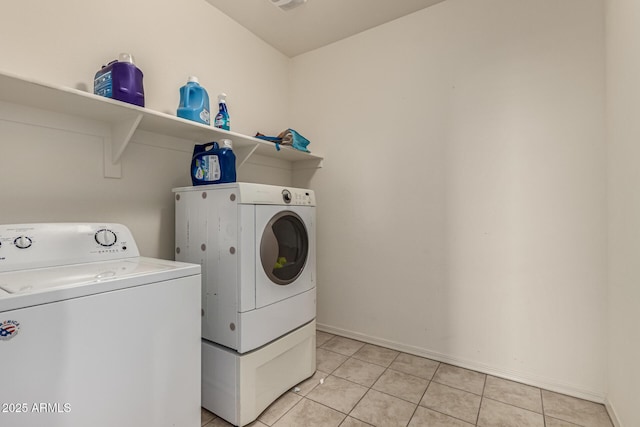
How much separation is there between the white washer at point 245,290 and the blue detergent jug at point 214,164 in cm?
14

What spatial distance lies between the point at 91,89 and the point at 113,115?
22 centimetres

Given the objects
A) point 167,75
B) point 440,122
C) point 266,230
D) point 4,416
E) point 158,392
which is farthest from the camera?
point 440,122

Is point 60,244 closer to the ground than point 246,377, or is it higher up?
higher up

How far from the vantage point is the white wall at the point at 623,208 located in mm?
1198

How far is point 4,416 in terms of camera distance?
2.29 feet

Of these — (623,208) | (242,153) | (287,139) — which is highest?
(287,139)

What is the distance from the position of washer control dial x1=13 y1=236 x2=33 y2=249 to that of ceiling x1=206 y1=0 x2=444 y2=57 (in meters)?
1.92

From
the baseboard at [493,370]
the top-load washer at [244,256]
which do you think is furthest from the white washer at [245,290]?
the baseboard at [493,370]

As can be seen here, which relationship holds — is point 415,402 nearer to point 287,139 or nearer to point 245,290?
point 245,290

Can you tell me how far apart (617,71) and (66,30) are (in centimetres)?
272

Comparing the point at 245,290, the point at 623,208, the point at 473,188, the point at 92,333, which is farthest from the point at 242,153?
the point at 623,208

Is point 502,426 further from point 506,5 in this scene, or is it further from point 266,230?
point 506,5

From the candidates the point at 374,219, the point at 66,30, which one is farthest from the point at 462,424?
the point at 66,30

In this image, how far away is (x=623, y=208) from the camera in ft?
4.42
